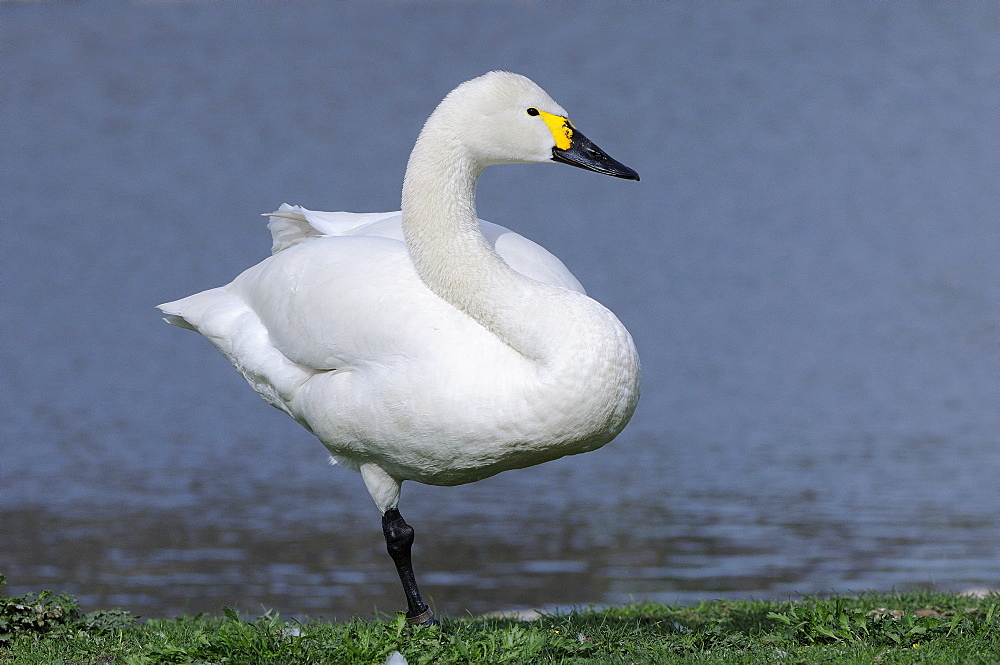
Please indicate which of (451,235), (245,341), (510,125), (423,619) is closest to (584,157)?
(510,125)

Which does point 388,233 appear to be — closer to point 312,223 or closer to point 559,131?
point 312,223

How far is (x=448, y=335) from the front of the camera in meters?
4.89

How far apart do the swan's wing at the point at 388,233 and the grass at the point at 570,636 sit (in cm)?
158

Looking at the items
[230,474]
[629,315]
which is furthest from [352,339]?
[629,315]

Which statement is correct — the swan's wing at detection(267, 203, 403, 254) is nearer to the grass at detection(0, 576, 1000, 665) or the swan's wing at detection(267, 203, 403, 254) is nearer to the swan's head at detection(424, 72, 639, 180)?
the swan's head at detection(424, 72, 639, 180)

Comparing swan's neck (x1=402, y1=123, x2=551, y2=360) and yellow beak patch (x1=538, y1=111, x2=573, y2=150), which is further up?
yellow beak patch (x1=538, y1=111, x2=573, y2=150)

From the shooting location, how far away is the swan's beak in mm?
5156

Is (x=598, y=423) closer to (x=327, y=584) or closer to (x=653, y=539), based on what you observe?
(x=327, y=584)

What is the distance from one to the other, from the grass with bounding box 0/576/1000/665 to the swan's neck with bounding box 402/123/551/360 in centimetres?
129

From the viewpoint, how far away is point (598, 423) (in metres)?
4.67

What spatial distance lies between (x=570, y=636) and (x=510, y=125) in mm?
2167

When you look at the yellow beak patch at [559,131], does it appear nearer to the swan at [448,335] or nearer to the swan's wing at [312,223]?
the swan at [448,335]

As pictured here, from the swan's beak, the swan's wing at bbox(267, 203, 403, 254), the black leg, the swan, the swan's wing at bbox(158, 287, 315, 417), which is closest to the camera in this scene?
the swan

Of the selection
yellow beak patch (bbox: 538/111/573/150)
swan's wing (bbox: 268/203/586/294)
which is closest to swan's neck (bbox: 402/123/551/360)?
yellow beak patch (bbox: 538/111/573/150)
